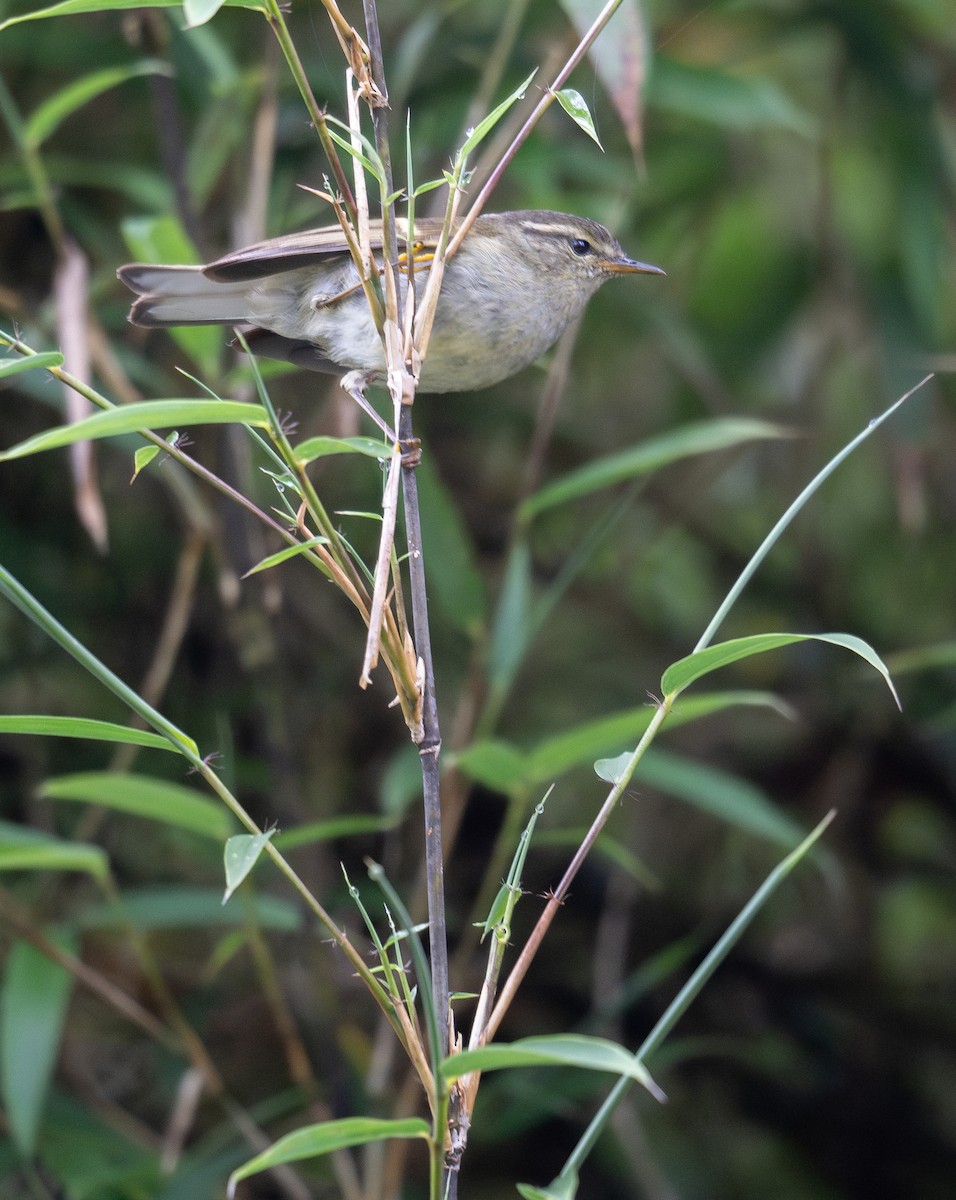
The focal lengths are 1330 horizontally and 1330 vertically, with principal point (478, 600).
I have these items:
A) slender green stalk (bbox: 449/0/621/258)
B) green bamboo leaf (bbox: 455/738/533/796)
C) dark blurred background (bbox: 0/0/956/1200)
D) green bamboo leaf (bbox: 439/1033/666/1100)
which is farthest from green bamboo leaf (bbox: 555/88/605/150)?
dark blurred background (bbox: 0/0/956/1200)

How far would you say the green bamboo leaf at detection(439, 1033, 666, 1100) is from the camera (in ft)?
2.82

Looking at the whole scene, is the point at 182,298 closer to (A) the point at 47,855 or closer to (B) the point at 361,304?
(B) the point at 361,304

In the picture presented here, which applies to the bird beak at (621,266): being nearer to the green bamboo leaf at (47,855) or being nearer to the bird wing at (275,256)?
the bird wing at (275,256)

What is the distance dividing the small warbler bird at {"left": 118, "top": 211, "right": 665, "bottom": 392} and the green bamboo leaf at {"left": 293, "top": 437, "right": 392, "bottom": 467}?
828 millimetres

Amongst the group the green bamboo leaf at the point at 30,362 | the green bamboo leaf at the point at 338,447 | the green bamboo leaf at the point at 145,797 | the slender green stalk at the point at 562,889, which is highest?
the green bamboo leaf at the point at 30,362

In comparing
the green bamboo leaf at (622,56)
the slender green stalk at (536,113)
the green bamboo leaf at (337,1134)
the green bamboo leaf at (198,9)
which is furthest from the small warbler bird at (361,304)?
the green bamboo leaf at (337,1134)

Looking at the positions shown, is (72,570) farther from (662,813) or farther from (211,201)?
(662,813)

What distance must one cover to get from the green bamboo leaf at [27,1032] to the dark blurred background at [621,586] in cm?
45

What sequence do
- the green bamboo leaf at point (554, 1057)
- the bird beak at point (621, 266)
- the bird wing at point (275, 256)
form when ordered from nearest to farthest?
the green bamboo leaf at point (554, 1057) < the bird wing at point (275, 256) < the bird beak at point (621, 266)

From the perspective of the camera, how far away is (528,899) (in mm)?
3299

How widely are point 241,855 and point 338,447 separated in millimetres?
319

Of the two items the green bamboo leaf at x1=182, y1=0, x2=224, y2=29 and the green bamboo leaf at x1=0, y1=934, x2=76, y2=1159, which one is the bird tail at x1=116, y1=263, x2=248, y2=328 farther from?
the green bamboo leaf at x1=0, y1=934, x2=76, y2=1159

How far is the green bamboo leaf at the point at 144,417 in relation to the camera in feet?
3.02

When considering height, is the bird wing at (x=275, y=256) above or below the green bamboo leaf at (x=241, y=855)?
above
